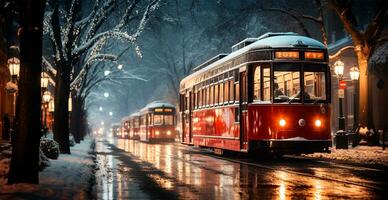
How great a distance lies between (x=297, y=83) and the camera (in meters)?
20.4

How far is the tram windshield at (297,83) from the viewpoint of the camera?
→ 20.3 m

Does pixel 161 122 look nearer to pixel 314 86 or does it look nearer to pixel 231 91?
pixel 231 91

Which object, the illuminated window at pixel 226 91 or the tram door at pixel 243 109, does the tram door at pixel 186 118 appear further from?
the tram door at pixel 243 109

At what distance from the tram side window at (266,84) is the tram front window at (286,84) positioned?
0.66 feet

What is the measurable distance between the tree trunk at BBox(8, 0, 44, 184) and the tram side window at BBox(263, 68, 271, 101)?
9794 millimetres

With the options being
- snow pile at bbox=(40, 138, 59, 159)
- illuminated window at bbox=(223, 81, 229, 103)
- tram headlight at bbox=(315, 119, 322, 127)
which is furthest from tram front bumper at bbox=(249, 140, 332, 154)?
snow pile at bbox=(40, 138, 59, 159)

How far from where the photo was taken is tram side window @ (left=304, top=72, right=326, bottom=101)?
→ 2039 centimetres

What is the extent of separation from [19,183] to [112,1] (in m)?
15.4

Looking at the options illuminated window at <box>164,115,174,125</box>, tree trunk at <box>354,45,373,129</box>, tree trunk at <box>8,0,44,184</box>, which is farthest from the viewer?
illuminated window at <box>164,115,174,125</box>

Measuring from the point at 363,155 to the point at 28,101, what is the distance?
15709 millimetres

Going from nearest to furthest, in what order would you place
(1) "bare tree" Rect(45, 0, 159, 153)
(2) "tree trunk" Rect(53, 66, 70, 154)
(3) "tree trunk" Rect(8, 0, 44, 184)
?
(3) "tree trunk" Rect(8, 0, 44, 184), (1) "bare tree" Rect(45, 0, 159, 153), (2) "tree trunk" Rect(53, 66, 70, 154)

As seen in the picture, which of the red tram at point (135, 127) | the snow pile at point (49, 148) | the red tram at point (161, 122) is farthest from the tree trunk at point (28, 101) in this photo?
the red tram at point (135, 127)

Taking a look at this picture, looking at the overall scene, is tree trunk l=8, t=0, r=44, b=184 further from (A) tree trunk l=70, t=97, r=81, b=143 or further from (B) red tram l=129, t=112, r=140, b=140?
(B) red tram l=129, t=112, r=140, b=140

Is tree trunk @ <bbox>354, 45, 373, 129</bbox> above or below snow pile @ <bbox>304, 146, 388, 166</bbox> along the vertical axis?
above
